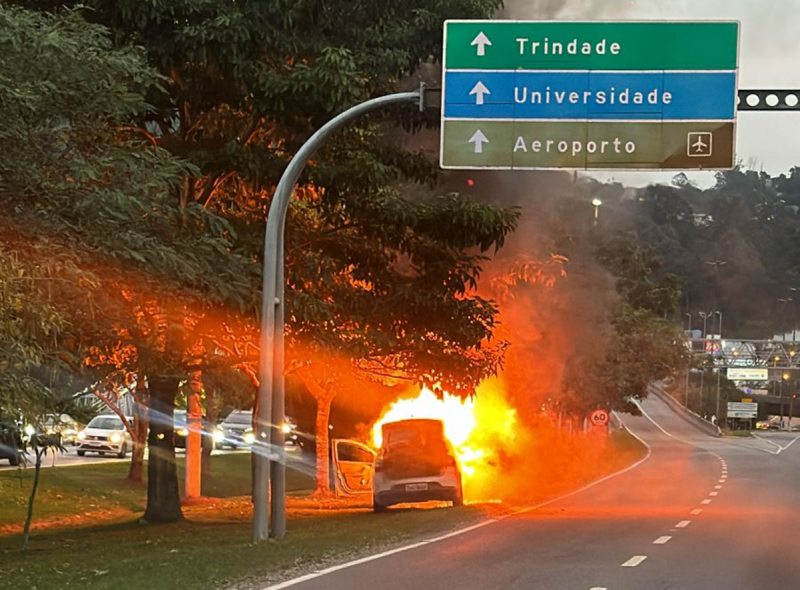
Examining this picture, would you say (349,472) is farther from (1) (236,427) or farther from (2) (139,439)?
(1) (236,427)

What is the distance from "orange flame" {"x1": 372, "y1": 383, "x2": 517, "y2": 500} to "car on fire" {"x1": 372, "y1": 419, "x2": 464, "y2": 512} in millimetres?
10393

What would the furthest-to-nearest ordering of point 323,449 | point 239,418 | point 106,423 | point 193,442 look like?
point 239,418 < point 106,423 < point 323,449 < point 193,442

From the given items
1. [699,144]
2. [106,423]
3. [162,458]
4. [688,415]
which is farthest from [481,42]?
[688,415]

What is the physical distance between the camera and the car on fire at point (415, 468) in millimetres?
24984

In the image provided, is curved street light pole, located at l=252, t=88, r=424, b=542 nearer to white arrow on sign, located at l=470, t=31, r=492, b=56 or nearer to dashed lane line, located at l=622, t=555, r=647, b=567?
white arrow on sign, located at l=470, t=31, r=492, b=56

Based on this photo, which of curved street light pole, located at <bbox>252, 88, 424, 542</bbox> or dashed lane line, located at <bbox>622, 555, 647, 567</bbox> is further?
curved street light pole, located at <bbox>252, 88, 424, 542</bbox>

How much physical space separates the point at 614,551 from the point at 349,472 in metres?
14.9

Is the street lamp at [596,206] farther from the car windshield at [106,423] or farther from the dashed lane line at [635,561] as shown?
the dashed lane line at [635,561]

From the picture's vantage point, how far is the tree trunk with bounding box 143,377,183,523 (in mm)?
22891

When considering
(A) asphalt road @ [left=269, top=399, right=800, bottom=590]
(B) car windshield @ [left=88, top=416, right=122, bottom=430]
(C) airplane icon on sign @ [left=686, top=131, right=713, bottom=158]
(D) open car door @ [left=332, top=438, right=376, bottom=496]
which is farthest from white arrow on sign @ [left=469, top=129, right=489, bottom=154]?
(B) car windshield @ [left=88, top=416, right=122, bottom=430]

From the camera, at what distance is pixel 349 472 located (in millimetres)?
30922

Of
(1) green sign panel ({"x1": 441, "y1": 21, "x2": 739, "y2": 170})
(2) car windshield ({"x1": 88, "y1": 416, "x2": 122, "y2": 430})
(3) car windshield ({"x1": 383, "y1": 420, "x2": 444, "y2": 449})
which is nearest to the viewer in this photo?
A: (1) green sign panel ({"x1": 441, "y1": 21, "x2": 739, "y2": 170})

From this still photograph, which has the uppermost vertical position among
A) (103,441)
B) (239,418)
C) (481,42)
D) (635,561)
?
(481,42)

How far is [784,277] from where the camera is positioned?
159 metres
